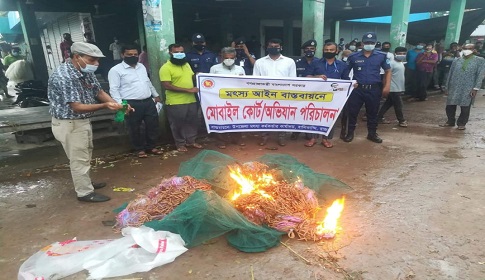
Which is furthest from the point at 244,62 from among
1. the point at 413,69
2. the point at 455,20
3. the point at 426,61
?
the point at 455,20

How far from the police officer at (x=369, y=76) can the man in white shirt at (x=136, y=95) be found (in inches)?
142

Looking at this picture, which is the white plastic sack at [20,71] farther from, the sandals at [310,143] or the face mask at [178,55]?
the sandals at [310,143]

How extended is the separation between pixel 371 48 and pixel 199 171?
3.84 m

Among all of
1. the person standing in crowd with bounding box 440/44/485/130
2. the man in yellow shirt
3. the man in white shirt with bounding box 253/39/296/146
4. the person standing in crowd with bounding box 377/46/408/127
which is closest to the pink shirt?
the person standing in crowd with bounding box 377/46/408/127

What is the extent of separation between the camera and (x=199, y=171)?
3.68 m

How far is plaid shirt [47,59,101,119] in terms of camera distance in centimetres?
351

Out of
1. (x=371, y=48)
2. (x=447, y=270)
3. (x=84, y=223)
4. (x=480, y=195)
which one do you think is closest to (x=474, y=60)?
(x=371, y=48)

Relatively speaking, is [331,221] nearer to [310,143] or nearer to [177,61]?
[310,143]

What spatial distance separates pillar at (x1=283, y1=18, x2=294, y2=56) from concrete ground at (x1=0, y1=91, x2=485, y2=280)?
12415mm

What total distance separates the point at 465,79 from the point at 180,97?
5765 millimetres

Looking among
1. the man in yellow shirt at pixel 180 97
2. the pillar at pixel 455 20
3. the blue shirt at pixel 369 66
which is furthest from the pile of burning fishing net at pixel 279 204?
the pillar at pixel 455 20

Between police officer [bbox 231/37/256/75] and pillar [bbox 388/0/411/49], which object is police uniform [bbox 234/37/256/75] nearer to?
police officer [bbox 231/37/256/75]

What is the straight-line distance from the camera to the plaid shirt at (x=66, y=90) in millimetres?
3512

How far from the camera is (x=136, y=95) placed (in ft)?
16.8
